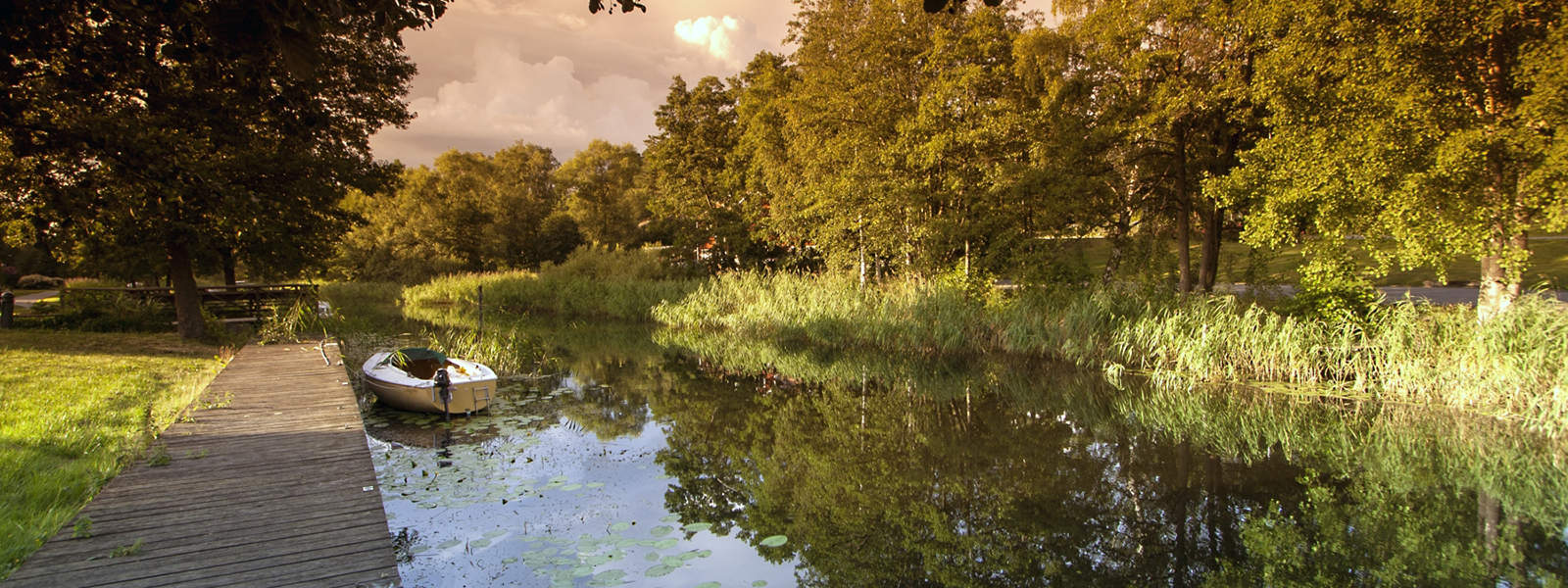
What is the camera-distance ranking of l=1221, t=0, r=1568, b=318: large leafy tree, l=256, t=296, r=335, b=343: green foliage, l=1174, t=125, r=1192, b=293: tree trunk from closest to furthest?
l=1221, t=0, r=1568, b=318: large leafy tree, l=1174, t=125, r=1192, b=293: tree trunk, l=256, t=296, r=335, b=343: green foliage

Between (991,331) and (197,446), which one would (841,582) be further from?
(991,331)

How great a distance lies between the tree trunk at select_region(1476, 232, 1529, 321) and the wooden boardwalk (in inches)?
532

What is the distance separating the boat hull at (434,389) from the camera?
35.4 feet

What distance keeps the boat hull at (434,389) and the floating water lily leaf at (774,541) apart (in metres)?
5.93

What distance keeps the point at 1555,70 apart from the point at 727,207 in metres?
23.6

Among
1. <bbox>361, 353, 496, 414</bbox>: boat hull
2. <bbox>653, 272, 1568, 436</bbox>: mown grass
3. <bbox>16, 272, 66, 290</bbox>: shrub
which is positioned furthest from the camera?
<bbox>16, 272, 66, 290</bbox>: shrub

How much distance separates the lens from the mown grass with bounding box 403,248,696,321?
26172mm

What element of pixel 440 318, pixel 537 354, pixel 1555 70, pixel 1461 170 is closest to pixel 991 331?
pixel 1461 170

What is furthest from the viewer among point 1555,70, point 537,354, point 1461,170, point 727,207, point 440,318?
point 727,207

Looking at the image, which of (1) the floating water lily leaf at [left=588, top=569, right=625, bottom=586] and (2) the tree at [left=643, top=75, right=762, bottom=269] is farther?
(2) the tree at [left=643, top=75, right=762, bottom=269]

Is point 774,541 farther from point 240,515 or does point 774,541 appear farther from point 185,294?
point 185,294

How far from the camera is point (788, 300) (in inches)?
794

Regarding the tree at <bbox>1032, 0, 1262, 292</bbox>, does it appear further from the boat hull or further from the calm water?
the boat hull

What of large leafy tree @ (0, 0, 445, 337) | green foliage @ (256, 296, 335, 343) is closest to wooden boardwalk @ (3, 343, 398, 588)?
large leafy tree @ (0, 0, 445, 337)
